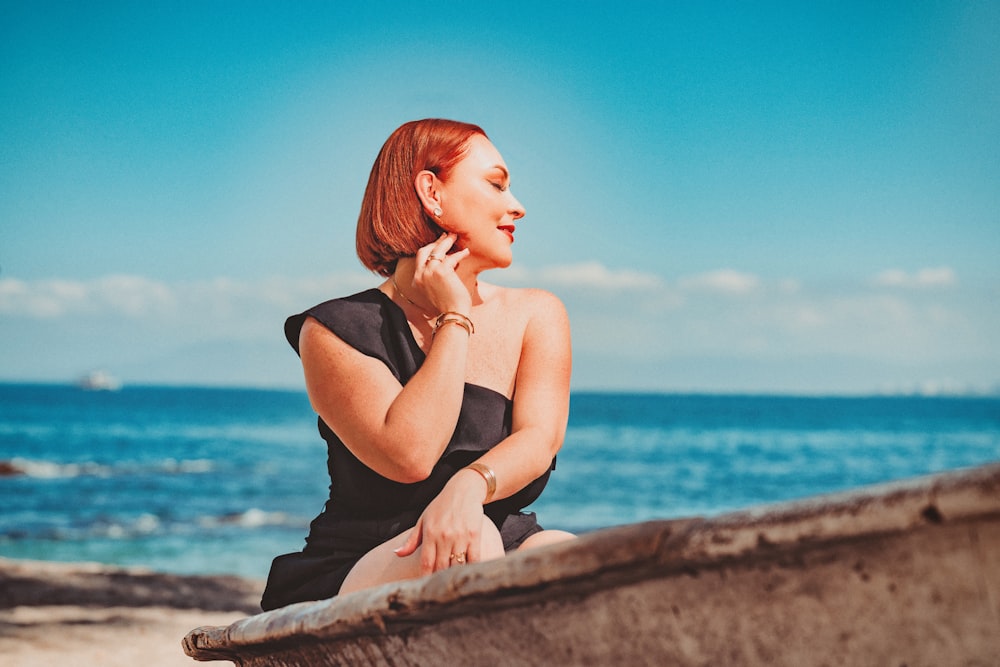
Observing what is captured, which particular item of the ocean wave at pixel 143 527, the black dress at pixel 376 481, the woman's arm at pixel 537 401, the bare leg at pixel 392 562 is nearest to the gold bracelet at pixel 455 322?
the black dress at pixel 376 481

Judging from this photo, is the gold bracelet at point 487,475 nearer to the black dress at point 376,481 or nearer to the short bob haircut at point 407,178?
the black dress at point 376,481

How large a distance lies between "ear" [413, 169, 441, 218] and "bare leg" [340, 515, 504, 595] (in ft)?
2.54

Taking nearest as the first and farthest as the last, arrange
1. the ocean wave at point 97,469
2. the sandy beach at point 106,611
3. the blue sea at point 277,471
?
the sandy beach at point 106,611 → the blue sea at point 277,471 → the ocean wave at point 97,469

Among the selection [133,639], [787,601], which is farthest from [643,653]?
[133,639]

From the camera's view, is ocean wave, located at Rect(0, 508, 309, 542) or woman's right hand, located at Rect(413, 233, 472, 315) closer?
woman's right hand, located at Rect(413, 233, 472, 315)

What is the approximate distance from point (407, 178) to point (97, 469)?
97.2ft

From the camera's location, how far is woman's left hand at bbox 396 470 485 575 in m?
1.97

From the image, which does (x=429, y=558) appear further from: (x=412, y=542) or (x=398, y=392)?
(x=398, y=392)

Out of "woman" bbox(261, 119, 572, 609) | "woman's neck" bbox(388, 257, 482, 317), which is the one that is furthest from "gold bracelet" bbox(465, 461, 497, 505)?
Result: "woman's neck" bbox(388, 257, 482, 317)

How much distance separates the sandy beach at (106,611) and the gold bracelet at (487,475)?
5359 mm

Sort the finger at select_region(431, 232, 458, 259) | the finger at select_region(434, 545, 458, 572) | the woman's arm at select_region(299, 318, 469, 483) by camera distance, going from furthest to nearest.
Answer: the finger at select_region(431, 232, 458, 259) → the woman's arm at select_region(299, 318, 469, 483) → the finger at select_region(434, 545, 458, 572)

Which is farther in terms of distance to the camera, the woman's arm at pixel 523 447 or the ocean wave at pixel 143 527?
the ocean wave at pixel 143 527

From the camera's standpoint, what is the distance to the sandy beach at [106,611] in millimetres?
6910

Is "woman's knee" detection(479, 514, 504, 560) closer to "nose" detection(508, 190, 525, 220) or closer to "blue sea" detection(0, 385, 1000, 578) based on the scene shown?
"nose" detection(508, 190, 525, 220)
